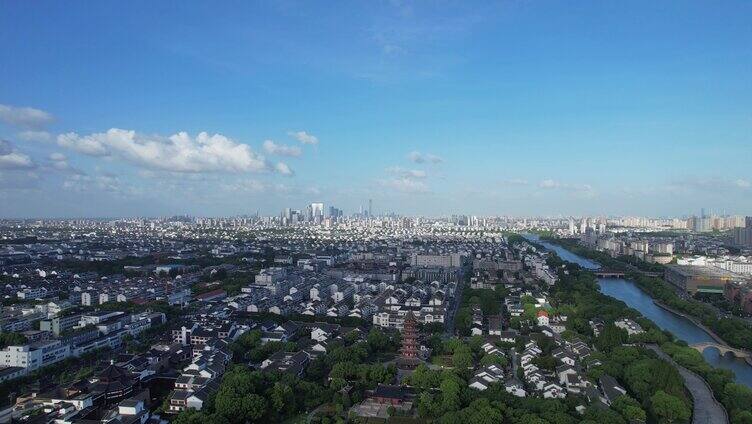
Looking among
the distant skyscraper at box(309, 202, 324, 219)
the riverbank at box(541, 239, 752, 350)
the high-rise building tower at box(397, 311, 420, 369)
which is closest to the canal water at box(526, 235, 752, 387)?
the riverbank at box(541, 239, 752, 350)

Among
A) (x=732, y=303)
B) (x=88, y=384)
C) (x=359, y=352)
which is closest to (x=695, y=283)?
(x=732, y=303)

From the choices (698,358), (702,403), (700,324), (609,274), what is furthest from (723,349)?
(609,274)

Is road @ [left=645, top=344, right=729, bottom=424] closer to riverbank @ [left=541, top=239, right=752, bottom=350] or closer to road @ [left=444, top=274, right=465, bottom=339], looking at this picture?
riverbank @ [left=541, top=239, right=752, bottom=350]

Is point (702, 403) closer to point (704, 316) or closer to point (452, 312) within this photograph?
point (704, 316)

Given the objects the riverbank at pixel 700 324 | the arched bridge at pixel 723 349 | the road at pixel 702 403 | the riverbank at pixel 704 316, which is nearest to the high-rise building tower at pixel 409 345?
the road at pixel 702 403

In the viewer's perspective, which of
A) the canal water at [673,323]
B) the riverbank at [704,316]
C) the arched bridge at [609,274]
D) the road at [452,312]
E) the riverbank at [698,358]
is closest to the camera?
the riverbank at [698,358]

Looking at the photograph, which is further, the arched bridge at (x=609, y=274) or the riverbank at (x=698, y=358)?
the arched bridge at (x=609, y=274)

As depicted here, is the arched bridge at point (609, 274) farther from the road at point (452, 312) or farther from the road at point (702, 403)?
the road at point (702, 403)
